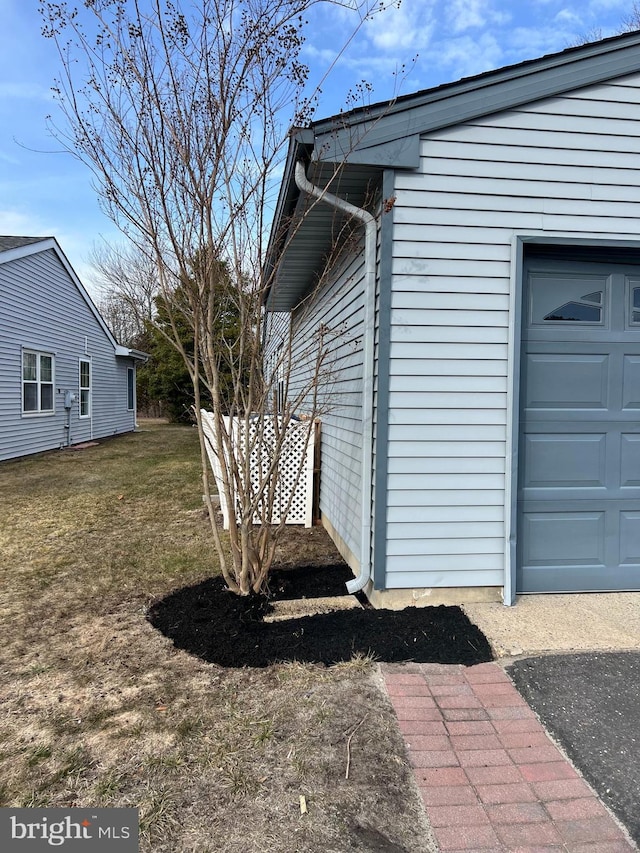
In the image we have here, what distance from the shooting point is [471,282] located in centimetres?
345

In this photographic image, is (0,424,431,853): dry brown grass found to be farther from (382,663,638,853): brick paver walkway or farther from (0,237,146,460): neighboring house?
(0,237,146,460): neighboring house

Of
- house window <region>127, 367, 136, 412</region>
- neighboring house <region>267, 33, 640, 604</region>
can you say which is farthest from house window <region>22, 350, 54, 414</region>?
neighboring house <region>267, 33, 640, 604</region>

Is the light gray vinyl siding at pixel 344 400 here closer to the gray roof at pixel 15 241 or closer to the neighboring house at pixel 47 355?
the neighboring house at pixel 47 355

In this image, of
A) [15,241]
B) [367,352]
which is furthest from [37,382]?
[367,352]

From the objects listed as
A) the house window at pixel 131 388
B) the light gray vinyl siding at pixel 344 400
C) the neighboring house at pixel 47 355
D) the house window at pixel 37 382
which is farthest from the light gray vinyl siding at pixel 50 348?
the light gray vinyl siding at pixel 344 400

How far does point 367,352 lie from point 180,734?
2.35 meters

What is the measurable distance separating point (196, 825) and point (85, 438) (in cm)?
1472

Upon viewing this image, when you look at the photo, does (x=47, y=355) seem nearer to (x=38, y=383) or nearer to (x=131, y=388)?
(x=38, y=383)

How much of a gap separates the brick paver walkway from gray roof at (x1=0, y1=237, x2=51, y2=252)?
1132cm

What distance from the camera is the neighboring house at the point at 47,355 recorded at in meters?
10.9

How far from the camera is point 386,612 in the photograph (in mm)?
3355

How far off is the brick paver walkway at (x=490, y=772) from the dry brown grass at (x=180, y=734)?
9 centimetres

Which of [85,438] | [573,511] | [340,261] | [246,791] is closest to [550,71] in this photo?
[340,261]

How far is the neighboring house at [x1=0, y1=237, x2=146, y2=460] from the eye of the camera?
35.9ft
